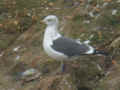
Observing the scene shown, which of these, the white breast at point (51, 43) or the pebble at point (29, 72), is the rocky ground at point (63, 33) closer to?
the pebble at point (29, 72)

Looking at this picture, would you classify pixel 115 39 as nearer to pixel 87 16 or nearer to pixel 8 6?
pixel 87 16

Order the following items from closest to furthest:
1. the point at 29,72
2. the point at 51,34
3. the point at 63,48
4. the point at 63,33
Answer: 1. the point at 63,48
2. the point at 51,34
3. the point at 29,72
4. the point at 63,33

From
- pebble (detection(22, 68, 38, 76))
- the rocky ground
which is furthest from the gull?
pebble (detection(22, 68, 38, 76))

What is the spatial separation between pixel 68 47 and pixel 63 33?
5.97 feet

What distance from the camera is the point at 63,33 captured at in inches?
244

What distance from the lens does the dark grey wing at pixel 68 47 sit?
432 centimetres

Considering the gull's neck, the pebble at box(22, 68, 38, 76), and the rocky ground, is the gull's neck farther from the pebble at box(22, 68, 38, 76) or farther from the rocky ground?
the pebble at box(22, 68, 38, 76)

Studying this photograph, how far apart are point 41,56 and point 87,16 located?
1.61 metres

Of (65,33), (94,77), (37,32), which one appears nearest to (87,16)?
(65,33)

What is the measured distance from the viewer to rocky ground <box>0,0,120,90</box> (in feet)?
14.3

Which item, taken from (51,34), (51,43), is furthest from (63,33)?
(51,43)

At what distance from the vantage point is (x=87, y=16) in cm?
645

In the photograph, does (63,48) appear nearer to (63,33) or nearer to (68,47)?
(68,47)

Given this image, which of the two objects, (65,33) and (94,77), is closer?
(94,77)
